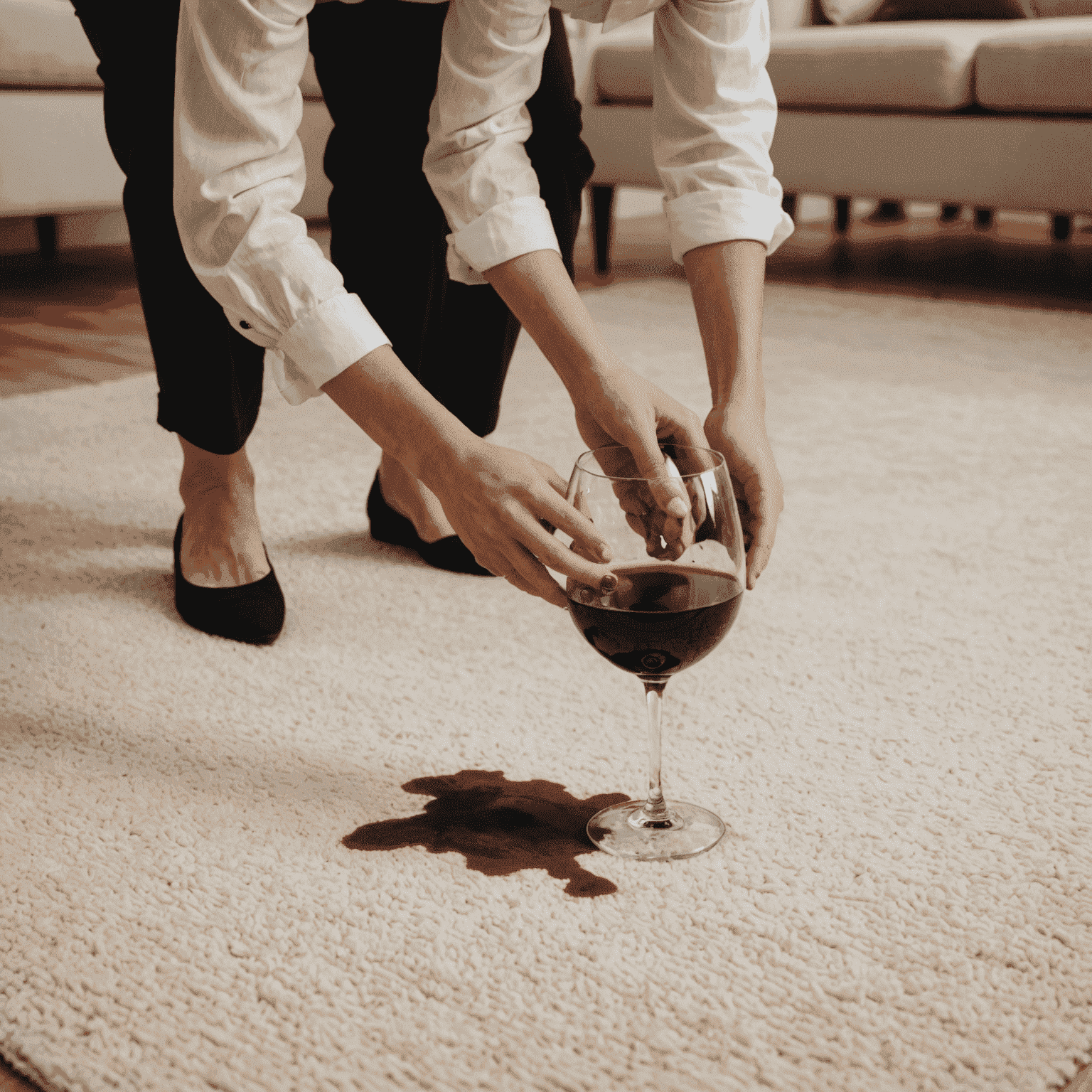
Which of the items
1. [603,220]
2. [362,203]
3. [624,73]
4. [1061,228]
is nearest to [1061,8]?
[1061,228]

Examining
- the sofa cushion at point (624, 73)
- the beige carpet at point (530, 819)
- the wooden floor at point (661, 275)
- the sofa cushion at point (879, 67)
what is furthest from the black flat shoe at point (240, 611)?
the sofa cushion at point (624, 73)

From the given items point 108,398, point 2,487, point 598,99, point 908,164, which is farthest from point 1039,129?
point 2,487

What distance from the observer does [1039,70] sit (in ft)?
7.82

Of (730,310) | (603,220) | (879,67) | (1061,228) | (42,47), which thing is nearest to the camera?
(730,310)

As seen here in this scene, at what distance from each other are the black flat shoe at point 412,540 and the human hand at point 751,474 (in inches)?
18.6

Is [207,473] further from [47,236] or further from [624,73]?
[47,236]

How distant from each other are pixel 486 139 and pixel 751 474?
1.11 ft

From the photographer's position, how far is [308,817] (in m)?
0.81

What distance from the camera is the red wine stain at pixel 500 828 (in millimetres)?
751

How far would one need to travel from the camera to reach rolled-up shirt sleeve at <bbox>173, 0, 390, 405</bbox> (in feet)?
2.47

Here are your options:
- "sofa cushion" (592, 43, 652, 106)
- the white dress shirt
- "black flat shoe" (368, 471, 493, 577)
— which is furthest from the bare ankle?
"sofa cushion" (592, 43, 652, 106)

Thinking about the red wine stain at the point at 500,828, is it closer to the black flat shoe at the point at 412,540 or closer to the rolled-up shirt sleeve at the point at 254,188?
the rolled-up shirt sleeve at the point at 254,188

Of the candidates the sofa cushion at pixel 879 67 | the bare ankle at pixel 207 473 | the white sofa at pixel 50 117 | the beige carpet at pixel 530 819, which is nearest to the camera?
the beige carpet at pixel 530 819

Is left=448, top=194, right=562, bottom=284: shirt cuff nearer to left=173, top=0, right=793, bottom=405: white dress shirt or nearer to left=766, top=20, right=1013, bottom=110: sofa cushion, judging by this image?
left=173, top=0, right=793, bottom=405: white dress shirt
